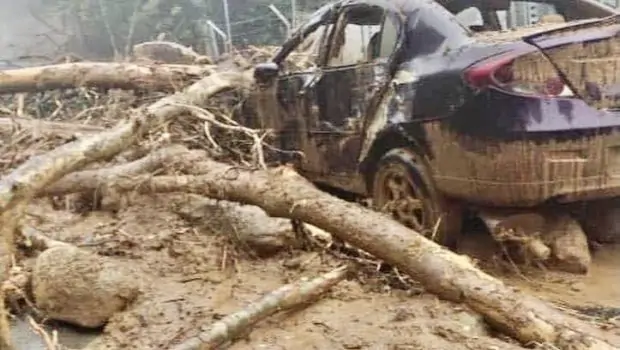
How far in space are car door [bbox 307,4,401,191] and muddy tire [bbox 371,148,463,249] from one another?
41cm

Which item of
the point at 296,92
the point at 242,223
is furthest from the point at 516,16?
the point at 242,223

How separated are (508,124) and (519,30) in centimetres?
87

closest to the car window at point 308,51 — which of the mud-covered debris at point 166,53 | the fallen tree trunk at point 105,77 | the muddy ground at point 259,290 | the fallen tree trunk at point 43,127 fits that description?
the fallen tree trunk at point 105,77

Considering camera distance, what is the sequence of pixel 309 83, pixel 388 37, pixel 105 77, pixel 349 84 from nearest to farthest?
pixel 388 37 < pixel 349 84 < pixel 309 83 < pixel 105 77

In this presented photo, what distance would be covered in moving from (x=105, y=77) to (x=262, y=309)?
4811mm

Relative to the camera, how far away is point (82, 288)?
4.99 meters

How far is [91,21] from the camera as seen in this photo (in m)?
17.2

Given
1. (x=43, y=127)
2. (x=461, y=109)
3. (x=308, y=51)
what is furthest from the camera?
(x=43, y=127)

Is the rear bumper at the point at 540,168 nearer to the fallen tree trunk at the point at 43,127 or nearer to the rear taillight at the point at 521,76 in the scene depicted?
the rear taillight at the point at 521,76

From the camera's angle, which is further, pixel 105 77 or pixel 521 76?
pixel 105 77

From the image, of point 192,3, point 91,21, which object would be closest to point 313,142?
point 192,3

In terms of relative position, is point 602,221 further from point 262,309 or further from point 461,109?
point 262,309

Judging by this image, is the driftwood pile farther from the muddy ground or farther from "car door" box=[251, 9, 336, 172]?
"car door" box=[251, 9, 336, 172]

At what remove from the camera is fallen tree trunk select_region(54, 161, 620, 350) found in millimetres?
4230
